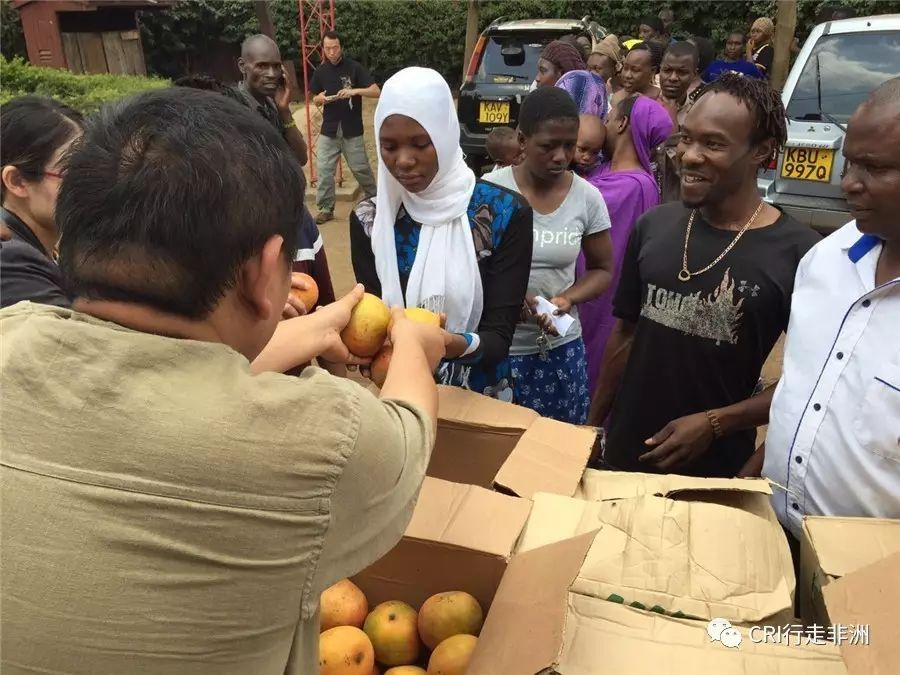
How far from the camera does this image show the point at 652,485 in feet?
5.33

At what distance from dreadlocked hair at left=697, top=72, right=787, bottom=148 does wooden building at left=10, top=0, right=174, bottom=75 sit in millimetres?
12496

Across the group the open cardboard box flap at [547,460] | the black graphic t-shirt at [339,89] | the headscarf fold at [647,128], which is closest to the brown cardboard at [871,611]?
the open cardboard box flap at [547,460]

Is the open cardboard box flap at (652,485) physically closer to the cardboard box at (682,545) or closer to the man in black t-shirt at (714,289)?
the cardboard box at (682,545)

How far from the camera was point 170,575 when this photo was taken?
79 cm

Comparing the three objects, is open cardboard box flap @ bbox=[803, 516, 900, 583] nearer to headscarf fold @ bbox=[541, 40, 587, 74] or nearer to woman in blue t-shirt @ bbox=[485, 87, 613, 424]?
woman in blue t-shirt @ bbox=[485, 87, 613, 424]

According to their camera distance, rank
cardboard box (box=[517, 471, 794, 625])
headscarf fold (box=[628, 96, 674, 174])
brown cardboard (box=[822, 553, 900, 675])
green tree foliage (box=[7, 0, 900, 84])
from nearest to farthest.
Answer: brown cardboard (box=[822, 553, 900, 675])
cardboard box (box=[517, 471, 794, 625])
headscarf fold (box=[628, 96, 674, 174])
green tree foliage (box=[7, 0, 900, 84])

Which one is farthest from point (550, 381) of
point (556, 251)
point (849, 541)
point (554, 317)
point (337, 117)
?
point (337, 117)

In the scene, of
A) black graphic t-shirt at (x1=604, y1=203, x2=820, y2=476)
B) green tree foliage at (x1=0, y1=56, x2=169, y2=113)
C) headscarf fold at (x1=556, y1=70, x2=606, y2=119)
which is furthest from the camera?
green tree foliage at (x1=0, y1=56, x2=169, y2=113)

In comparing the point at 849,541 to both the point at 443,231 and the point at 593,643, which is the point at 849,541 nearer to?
the point at 593,643

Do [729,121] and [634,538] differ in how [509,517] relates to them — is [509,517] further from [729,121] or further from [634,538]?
[729,121]

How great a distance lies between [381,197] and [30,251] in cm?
102

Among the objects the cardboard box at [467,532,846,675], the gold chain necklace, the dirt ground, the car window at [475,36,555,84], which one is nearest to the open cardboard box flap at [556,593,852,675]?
the cardboard box at [467,532,846,675]

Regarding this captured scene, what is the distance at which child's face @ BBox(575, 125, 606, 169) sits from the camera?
381cm

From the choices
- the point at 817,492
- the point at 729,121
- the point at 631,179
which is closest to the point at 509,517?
the point at 817,492
